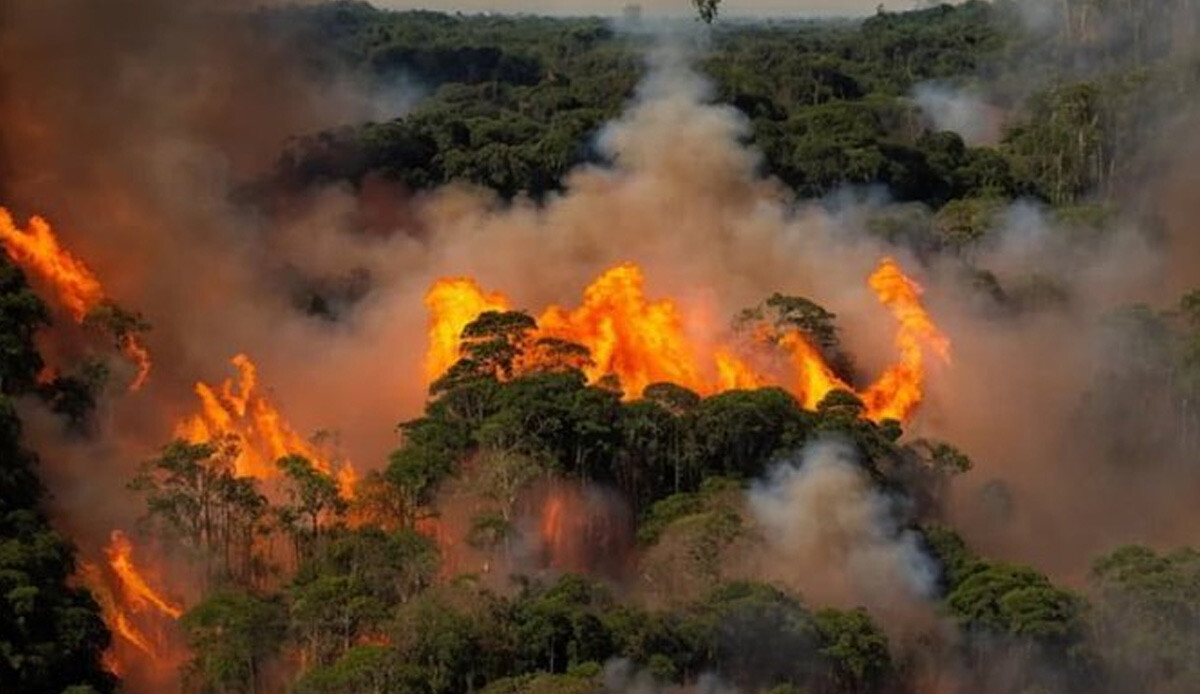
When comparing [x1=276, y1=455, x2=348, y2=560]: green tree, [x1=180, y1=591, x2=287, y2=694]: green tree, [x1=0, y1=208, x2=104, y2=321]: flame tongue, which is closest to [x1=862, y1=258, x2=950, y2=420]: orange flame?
[x1=276, y1=455, x2=348, y2=560]: green tree

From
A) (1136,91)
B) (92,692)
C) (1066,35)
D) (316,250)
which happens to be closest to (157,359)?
(316,250)

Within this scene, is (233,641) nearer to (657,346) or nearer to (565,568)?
(565,568)

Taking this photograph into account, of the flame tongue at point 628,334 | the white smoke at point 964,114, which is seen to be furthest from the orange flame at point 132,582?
the white smoke at point 964,114

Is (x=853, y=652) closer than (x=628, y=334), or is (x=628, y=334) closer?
(x=853, y=652)

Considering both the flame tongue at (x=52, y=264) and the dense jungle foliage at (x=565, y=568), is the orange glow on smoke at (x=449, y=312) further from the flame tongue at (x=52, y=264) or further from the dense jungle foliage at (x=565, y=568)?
the flame tongue at (x=52, y=264)

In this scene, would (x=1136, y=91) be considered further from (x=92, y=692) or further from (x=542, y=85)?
(x=92, y=692)

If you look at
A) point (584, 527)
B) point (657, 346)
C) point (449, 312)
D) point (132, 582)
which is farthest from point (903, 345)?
point (132, 582)
